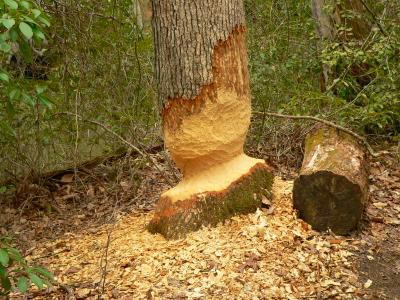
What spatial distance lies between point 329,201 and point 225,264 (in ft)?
3.10

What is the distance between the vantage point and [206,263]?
3.72 m

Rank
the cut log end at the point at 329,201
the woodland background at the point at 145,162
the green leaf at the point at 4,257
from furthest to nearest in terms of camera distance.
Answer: the cut log end at the point at 329,201
the woodland background at the point at 145,162
the green leaf at the point at 4,257

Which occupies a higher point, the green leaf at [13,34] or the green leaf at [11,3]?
the green leaf at [11,3]

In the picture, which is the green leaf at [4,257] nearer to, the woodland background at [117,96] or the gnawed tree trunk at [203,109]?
the gnawed tree trunk at [203,109]

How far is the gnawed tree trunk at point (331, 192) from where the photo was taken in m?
3.97

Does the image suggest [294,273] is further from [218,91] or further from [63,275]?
[63,275]

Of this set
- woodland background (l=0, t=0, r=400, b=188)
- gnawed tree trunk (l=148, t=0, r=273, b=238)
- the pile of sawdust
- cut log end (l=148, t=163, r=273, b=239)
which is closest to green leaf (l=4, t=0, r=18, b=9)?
gnawed tree trunk (l=148, t=0, r=273, b=238)

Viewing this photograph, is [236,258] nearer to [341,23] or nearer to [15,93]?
[15,93]

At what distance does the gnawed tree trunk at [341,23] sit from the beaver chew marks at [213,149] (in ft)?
10.1

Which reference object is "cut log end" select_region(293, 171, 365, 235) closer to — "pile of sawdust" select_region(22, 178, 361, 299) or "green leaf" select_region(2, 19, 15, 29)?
"pile of sawdust" select_region(22, 178, 361, 299)

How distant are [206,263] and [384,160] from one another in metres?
3.03

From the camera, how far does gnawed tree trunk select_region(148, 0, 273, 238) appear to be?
→ 3969 millimetres

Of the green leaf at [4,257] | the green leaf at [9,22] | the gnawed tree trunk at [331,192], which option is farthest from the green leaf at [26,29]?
the gnawed tree trunk at [331,192]

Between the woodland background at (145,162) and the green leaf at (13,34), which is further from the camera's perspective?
the woodland background at (145,162)
